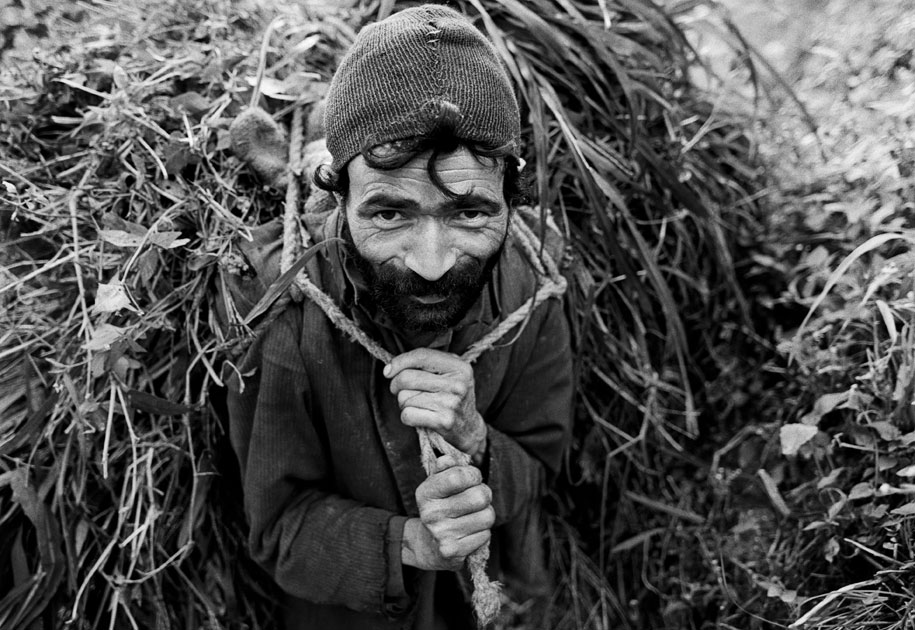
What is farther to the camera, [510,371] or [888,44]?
[888,44]

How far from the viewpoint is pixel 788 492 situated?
6.48 feet

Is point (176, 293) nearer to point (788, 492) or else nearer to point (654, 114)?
point (654, 114)

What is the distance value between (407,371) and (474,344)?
0.62 ft

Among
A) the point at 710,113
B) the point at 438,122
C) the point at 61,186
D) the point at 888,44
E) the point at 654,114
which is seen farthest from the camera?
the point at 888,44

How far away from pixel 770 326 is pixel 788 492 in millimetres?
502

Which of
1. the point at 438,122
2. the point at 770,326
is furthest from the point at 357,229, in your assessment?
the point at 770,326

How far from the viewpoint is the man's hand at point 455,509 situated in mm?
1479

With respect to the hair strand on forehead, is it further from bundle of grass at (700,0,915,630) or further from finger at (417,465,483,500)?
bundle of grass at (700,0,915,630)

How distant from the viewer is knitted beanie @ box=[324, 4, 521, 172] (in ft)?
4.23

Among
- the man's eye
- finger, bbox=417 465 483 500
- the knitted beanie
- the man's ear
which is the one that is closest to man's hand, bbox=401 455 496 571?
finger, bbox=417 465 483 500

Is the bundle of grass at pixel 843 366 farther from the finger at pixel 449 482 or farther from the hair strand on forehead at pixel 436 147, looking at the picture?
the hair strand on forehead at pixel 436 147

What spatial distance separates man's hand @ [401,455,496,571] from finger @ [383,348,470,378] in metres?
0.16

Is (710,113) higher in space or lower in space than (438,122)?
lower

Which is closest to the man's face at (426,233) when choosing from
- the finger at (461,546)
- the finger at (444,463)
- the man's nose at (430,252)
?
the man's nose at (430,252)
